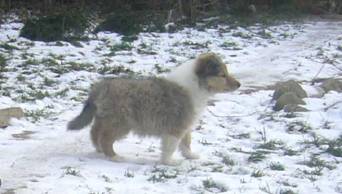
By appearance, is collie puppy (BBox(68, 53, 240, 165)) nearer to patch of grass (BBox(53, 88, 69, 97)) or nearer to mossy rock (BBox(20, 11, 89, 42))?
patch of grass (BBox(53, 88, 69, 97))

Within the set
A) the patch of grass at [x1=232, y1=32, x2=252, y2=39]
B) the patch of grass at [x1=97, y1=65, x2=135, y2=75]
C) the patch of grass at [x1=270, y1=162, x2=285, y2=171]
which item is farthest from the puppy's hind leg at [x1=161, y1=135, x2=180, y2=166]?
the patch of grass at [x1=232, y1=32, x2=252, y2=39]

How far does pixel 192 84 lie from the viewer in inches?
279

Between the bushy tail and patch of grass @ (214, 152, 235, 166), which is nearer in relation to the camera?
patch of grass @ (214, 152, 235, 166)

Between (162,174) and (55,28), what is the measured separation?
11372 mm

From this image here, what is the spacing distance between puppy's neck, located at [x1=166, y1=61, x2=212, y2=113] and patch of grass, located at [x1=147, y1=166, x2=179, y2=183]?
0.89 metres

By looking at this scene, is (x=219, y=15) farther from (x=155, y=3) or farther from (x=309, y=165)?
(x=309, y=165)

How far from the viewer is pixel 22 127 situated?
328 inches

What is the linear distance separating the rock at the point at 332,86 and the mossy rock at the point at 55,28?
787 centimetres

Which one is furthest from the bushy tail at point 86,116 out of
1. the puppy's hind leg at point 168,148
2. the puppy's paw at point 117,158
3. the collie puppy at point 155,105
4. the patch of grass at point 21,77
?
the patch of grass at point 21,77

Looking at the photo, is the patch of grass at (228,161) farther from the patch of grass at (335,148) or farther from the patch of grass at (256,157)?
the patch of grass at (335,148)

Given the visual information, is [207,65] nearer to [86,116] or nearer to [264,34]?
[86,116]

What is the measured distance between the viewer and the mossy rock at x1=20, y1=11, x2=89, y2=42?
1656cm

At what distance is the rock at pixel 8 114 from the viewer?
27.3ft

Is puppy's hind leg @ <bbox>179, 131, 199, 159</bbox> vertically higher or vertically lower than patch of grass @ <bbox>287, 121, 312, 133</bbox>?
higher
